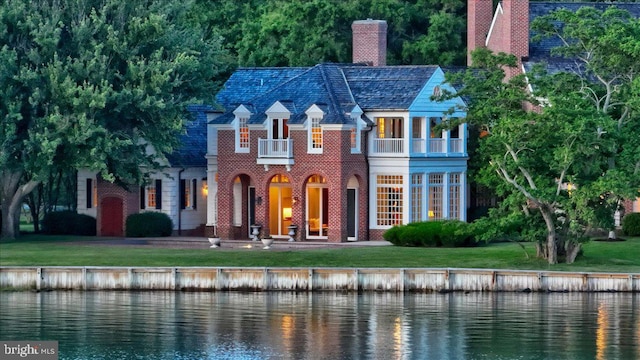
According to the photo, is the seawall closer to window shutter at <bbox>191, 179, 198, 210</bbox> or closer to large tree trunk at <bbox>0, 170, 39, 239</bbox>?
large tree trunk at <bbox>0, 170, 39, 239</bbox>

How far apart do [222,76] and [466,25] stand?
14.0 m

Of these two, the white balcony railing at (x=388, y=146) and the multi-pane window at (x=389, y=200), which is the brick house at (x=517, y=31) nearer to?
the white balcony railing at (x=388, y=146)

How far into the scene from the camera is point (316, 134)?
78.4 meters

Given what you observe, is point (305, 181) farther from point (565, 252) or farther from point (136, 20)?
point (565, 252)

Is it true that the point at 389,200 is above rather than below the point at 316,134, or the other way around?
below

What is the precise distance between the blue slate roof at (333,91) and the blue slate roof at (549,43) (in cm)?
705

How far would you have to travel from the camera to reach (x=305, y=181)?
258ft

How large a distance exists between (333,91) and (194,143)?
8988 mm

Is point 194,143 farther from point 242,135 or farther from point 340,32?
point 340,32

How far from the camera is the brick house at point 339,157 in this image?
78125 millimetres

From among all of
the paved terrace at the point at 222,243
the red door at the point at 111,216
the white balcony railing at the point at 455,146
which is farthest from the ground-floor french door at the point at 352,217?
the red door at the point at 111,216

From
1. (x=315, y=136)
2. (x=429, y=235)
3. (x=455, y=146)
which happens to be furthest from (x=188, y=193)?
(x=429, y=235)

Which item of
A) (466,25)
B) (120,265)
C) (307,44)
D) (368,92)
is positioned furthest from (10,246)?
(466,25)

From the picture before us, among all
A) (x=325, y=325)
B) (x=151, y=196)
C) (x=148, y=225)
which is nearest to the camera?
(x=325, y=325)
